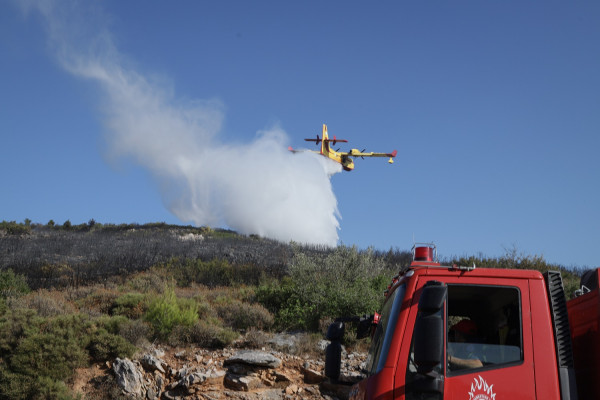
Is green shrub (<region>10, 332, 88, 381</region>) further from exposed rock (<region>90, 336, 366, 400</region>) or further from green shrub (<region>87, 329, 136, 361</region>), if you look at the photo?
exposed rock (<region>90, 336, 366, 400</region>)

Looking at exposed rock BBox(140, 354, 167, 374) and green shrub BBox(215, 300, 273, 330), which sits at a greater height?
green shrub BBox(215, 300, 273, 330)

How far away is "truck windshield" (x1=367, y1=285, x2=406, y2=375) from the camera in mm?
4875

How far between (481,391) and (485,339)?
537 millimetres

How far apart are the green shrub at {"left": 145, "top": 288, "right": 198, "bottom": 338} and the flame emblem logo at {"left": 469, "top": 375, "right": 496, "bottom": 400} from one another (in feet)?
38.1

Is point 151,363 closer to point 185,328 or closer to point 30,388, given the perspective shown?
point 185,328

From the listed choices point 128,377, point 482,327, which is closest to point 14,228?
point 128,377

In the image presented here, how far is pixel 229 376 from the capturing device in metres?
13.2

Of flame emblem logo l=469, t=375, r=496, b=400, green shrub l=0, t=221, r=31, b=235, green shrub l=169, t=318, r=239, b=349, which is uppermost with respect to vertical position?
green shrub l=0, t=221, r=31, b=235

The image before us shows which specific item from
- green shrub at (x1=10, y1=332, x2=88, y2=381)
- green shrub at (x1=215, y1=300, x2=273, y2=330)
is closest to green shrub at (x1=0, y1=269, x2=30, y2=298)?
green shrub at (x1=10, y1=332, x2=88, y2=381)

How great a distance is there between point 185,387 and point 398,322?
29.9 ft

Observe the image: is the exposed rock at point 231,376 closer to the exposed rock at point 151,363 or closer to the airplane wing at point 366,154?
the exposed rock at point 151,363

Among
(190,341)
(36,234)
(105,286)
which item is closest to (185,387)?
(190,341)

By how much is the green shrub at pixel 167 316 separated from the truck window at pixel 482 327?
37.0 feet

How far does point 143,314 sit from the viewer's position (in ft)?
53.9
